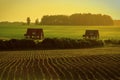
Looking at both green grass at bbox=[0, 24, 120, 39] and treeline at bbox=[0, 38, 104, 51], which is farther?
green grass at bbox=[0, 24, 120, 39]

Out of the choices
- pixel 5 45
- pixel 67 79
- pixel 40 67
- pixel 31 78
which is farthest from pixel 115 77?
pixel 5 45

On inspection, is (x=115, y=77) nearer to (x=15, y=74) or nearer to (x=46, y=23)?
(x=15, y=74)

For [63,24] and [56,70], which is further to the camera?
[63,24]

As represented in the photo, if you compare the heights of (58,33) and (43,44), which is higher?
(43,44)

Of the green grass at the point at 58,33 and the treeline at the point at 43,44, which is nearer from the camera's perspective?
the treeline at the point at 43,44

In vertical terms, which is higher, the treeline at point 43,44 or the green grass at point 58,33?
the treeline at point 43,44

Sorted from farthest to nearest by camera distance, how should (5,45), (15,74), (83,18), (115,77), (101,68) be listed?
(83,18) < (5,45) < (101,68) < (15,74) < (115,77)

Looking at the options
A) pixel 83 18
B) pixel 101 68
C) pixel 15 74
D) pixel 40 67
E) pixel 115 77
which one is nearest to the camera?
pixel 115 77

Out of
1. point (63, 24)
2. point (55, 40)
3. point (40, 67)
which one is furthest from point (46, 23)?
point (40, 67)

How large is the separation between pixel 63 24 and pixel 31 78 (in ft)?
259

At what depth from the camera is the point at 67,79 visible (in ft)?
44.9

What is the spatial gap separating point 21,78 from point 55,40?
25.1m

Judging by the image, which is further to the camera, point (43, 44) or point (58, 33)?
point (58, 33)

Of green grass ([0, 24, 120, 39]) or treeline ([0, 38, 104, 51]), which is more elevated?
treeline ([0, 38, 104, 51])
